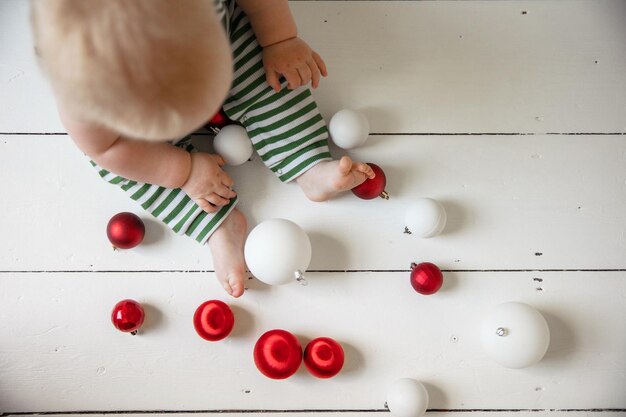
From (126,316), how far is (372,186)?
1.21ft

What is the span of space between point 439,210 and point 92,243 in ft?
1.59

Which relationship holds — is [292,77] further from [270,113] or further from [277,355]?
[277,355]

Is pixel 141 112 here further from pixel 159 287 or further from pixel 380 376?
pixel 380 376

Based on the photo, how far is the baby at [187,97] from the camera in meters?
0.44

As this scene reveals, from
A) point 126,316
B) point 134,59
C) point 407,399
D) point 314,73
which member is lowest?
point 407,399

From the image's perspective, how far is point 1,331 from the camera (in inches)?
29.4

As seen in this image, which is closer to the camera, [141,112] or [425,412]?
[141,112]

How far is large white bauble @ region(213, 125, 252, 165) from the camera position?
73cm

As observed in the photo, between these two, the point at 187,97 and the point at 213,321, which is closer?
the point at 187,97

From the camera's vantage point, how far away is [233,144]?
2.38 ft

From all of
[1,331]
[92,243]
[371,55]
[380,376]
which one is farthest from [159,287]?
[371,55]

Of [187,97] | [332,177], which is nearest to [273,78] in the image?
[332,177]

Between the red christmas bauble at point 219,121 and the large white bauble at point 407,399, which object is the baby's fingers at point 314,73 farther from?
the large white bauble at point 407,399

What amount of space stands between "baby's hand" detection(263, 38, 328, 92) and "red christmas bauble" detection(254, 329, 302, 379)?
0.33 metres
